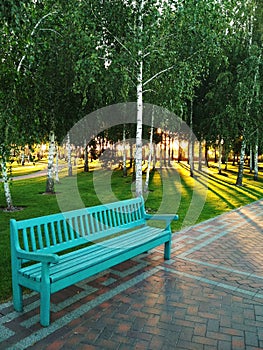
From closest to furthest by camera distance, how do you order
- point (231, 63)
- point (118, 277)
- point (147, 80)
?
1. point (118, 277)
2. point (147, 80)
3. point (231, 63)

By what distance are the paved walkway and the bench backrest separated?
24.3 inches

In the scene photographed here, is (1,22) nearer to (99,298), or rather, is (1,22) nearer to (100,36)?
(99,298)

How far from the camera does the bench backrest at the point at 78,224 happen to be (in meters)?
3.56

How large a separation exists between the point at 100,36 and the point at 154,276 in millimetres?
6517

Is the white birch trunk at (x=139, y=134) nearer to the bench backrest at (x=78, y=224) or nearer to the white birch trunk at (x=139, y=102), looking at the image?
the white birch trunk at (x=139, y=102)

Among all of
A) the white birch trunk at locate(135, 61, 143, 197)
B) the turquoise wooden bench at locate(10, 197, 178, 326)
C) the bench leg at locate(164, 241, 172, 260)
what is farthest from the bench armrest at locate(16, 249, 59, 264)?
the white birch trunk at locate(135, 61, 143, 197)

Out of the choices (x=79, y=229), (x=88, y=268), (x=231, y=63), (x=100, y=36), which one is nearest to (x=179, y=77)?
(x=100, y=36)

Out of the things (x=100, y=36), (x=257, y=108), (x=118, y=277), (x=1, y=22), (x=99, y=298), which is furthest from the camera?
(x=257, y=108)

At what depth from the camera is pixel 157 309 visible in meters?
3.54

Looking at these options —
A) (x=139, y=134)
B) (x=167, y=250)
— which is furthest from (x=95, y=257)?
(x=139, y=134)

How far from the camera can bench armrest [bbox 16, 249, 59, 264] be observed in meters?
3.06

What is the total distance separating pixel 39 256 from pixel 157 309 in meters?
1.56

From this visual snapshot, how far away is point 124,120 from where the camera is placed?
16.0 m

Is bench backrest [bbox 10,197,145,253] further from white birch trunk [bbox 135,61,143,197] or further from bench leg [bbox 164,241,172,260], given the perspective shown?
white birch trunk [bbox 135,61,143,197]
